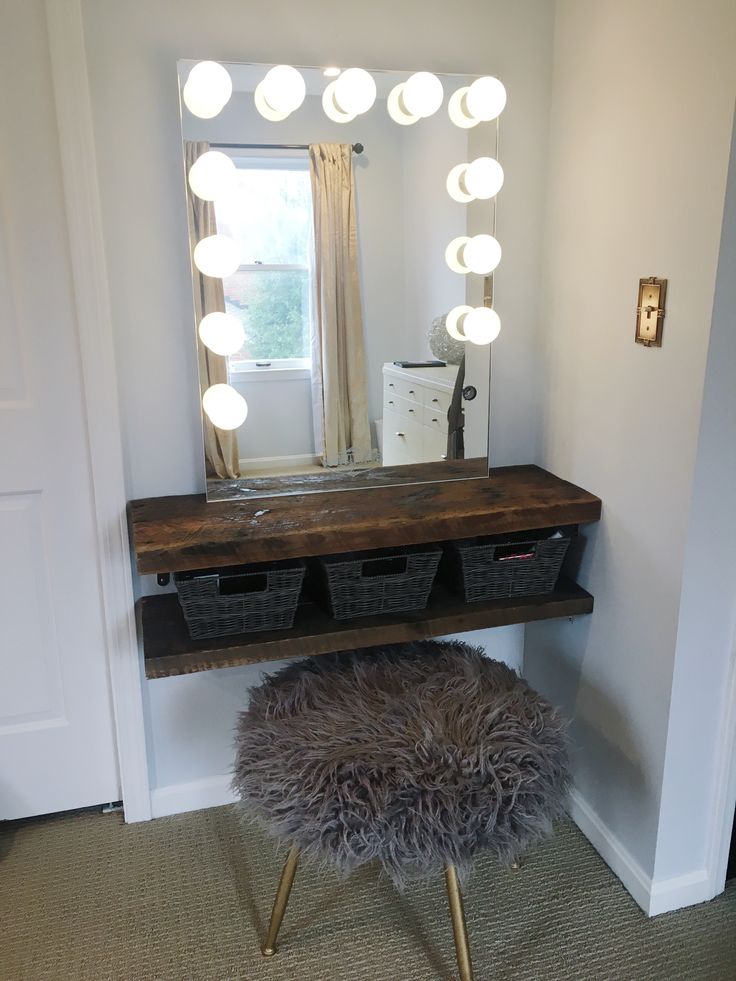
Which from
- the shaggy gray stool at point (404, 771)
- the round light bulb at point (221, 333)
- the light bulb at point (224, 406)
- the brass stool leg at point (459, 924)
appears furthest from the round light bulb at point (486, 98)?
the brass stool leg at point (459, 924)

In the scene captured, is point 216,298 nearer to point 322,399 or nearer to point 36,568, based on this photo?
point 322,399

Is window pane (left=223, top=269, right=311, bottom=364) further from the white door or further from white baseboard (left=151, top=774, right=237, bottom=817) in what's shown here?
white baseboard (left=151, top=774, right=237, bottom=817)

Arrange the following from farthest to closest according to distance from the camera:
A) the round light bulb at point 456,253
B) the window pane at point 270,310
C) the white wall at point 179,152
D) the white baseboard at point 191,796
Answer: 1. the white baseboard at point 191,796
2. the round light bulb at point 456,253
3. the window pane at point 270,310
4. the white wall at point 179,152

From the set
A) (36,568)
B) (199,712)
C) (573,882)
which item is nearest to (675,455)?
(573,882)

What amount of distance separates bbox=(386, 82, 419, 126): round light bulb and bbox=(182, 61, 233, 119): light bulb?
0.35 meters

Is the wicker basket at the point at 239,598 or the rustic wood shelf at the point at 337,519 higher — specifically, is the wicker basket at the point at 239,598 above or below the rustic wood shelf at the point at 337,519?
below

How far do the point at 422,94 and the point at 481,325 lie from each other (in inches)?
20.8

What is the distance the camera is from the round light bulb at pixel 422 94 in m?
1.69

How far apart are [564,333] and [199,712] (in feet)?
4.29

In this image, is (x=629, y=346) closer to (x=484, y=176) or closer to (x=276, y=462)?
(x=484, y=176)

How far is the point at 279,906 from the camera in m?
1.55

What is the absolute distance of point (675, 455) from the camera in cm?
146

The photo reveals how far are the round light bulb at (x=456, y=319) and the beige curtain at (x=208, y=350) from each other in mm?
540

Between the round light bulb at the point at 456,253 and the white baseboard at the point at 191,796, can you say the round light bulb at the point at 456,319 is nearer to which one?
the round light bulb at the point at 456,253
